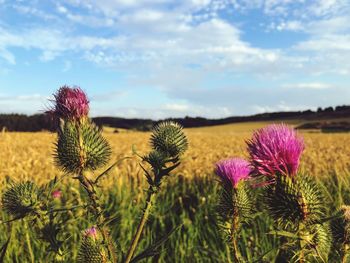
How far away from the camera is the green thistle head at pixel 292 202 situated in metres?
2.49

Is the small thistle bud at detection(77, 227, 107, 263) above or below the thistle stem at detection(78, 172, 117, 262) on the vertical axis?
below

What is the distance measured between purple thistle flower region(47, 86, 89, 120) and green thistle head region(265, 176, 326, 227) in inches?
51.9

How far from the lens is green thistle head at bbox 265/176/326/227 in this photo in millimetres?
2494

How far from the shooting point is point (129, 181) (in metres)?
10.4

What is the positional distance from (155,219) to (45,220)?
17.5ft

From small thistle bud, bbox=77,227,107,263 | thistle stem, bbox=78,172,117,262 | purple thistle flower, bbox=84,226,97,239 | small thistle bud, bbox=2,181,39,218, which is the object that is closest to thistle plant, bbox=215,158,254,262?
thistle stem, bbox=78,172,117,262

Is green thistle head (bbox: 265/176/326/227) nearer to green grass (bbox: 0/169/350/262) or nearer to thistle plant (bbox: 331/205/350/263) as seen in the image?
thistle plant (bbox: 331/205/350/263)

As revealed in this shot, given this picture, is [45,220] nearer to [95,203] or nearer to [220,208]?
[95,203]

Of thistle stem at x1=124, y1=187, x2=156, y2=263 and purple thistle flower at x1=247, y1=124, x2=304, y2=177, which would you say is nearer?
thistle stem at x1=124, y1=187, x2=156, y2=263

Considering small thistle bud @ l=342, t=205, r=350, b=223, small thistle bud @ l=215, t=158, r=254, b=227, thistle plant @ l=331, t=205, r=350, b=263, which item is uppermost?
small thistle bud @ l=215, t=158, r=254, b=227

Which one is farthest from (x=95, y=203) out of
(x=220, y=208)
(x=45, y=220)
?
(x=220, y=208)

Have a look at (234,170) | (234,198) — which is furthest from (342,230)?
(234,170)

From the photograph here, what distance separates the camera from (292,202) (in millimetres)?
2557

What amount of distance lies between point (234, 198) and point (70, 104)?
4.04 feet
